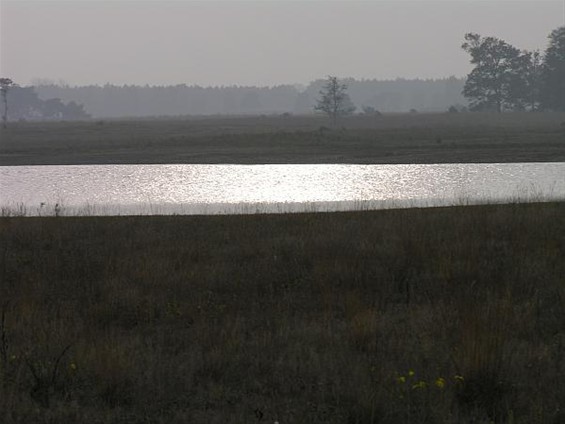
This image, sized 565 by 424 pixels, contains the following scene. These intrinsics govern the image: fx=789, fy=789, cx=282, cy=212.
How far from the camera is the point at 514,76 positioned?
114 metres

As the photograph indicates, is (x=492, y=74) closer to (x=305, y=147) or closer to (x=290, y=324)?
(x=305, y=147)

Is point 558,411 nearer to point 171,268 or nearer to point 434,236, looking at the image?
point 171,268

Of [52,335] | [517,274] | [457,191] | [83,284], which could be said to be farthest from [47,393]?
[457,191]

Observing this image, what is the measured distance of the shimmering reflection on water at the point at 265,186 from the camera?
100ft

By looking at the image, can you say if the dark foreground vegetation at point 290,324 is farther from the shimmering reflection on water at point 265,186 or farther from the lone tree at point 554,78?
the lone tree at point 554,78

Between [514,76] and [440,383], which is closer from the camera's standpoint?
[440,383]

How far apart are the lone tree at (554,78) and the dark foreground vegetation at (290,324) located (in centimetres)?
9622

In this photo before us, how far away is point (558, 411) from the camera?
6762 mm

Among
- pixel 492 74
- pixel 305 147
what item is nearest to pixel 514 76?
pixel 492 74

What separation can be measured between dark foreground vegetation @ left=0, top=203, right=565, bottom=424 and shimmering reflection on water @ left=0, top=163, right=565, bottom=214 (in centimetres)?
1161

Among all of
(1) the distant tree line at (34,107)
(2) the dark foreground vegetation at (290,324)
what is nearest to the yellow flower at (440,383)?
(2) the dark foreground vegetation at (290,324)

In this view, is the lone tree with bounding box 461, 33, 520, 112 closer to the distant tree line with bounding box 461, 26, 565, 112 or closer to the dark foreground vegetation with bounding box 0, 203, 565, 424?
the distant tree line with bounding box 461, 26, 565, 112

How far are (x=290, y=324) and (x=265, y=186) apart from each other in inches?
1156

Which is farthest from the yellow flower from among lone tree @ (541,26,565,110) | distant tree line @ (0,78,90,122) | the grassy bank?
distant tree line @ (0,78,90,122)
